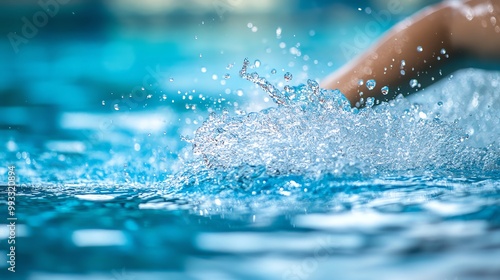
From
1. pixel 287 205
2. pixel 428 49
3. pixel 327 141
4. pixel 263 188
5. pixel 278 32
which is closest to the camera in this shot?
pixel 287 205

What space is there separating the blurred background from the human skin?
1.15 metres

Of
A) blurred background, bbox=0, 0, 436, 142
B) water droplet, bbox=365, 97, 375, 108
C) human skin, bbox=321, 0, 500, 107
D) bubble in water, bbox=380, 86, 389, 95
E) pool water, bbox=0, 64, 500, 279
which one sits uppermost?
blurred background, bbox=0, 0, 436, 142

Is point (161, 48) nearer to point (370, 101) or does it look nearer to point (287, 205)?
point (370, 101)

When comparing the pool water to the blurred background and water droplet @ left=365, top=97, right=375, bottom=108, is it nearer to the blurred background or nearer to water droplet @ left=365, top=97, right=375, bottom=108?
water droplet @ left=365, top=97, right=375, bottom=108

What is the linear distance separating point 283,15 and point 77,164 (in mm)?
1601

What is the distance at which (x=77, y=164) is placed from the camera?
6.13 ft

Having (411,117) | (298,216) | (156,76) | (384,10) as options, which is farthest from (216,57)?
(298,216)

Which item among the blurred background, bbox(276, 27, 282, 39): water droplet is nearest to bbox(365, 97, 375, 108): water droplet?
the blurred background

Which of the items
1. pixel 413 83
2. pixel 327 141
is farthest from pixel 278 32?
pixel 327 141

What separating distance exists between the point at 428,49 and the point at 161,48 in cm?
186

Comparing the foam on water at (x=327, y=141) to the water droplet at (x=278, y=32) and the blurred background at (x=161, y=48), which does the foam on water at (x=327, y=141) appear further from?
the water droplet at (x=278, y=32)

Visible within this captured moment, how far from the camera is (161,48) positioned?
124 inches

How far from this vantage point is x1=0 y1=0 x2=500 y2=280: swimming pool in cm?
74

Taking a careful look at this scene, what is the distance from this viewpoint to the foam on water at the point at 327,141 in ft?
4.12
